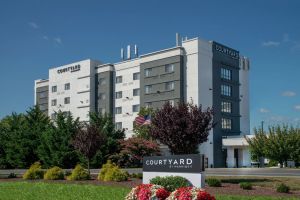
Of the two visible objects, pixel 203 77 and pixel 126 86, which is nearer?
pixel 203 77

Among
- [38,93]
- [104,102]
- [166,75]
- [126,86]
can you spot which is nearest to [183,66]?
[166,75]

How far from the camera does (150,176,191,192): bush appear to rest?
55.0ft

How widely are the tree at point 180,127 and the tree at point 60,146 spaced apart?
73.4 ft

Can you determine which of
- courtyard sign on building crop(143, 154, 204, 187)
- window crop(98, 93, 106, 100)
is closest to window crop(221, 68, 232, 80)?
window crop(98, 93, 106, 100)

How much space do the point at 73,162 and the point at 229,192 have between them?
106ft

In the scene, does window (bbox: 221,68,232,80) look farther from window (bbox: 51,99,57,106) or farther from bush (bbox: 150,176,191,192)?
bush (bbox: 150,176,191,192)

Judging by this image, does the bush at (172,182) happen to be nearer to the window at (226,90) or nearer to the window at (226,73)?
the window at (226,90)

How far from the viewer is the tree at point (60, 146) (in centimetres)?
4819

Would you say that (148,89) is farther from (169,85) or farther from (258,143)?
(258,143)

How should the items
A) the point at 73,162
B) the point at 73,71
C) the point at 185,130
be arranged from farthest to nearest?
the point at 73,71 → the point at 73,162 → the point at 185,130

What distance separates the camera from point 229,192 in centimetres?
1931

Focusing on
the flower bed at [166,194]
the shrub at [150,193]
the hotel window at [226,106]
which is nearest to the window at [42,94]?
the hotel window at [226,106]

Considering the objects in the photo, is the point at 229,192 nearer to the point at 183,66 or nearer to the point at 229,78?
the point at 183,66

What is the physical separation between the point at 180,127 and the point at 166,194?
12856mm
